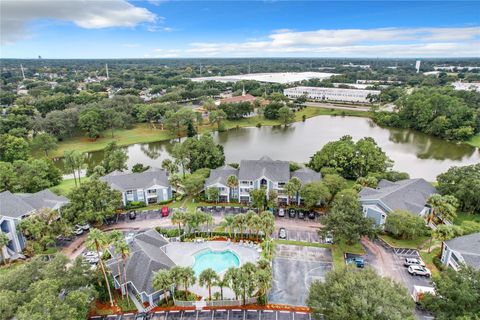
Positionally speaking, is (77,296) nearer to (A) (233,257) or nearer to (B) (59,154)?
(A) (233,257)

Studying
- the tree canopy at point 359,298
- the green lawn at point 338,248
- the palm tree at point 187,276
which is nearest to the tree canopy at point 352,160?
the green lawn at point 338,248

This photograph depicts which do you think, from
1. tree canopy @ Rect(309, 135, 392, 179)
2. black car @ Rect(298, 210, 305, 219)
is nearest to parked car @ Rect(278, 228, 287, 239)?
black car @ Rect(298, 210, 305, 219)

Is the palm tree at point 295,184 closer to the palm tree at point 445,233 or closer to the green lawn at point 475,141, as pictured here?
the palm tree at point 445,233

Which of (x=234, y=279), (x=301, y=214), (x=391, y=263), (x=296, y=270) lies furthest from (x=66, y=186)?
(x=391, y=263)

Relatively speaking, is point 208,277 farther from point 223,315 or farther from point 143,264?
point 143,264

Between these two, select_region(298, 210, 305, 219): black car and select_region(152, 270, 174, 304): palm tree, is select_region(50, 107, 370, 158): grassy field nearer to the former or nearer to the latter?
→ select_region(298, 210, 305, 219): black car

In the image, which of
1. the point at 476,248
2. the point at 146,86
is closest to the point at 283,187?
the point at 476,248

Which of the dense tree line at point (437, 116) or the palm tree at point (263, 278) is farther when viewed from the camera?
the dense tree line at point (437, 116)
